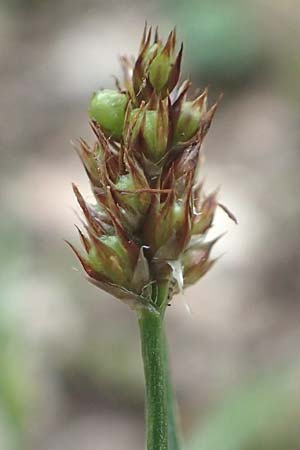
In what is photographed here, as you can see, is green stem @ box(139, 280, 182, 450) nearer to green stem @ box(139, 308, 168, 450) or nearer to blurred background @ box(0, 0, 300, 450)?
green stem @ box(139, 308, 168, 450)

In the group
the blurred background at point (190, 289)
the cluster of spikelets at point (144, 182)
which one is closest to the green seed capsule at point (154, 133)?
the cluster of spikelets at point (144, 182)

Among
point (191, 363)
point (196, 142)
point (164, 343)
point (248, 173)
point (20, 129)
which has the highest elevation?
point (20, 129)

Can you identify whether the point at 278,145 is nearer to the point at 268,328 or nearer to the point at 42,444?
the point at 268,328

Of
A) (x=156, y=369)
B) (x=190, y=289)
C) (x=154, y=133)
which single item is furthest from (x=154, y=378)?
(x=190, y=289)

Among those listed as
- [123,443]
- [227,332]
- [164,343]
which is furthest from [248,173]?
[164,343]

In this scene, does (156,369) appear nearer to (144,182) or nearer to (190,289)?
(144,182)

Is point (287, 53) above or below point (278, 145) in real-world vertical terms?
above

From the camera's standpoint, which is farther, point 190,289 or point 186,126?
point 190,289
